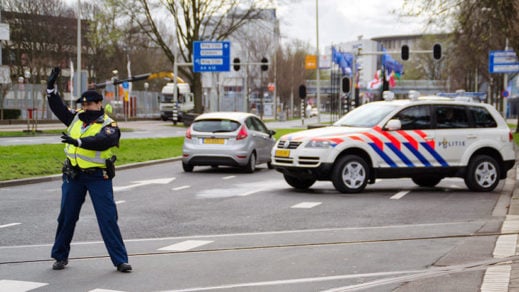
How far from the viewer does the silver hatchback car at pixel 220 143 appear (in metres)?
19.7

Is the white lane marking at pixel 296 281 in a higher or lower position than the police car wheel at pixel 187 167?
higher

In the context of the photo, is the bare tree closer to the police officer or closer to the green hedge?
the green hedge

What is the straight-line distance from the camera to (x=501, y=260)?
26.2 feet

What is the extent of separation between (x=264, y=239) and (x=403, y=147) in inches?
243

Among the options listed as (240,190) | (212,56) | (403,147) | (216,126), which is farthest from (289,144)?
(212,56)

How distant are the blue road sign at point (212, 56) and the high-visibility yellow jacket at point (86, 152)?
42.3m

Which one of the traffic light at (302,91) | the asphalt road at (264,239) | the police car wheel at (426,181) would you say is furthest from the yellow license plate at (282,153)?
the traffic light at (302,91)

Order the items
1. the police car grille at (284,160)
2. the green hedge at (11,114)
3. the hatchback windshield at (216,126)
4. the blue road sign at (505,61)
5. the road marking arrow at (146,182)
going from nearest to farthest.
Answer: the police car grille at (284,160)
the road marking arrow at (146,182)
the hatchback windshield at (216,126)
the blue road sign at (505,61)
the green hedge at (11,114)

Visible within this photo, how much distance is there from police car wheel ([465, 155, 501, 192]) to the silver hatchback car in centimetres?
594

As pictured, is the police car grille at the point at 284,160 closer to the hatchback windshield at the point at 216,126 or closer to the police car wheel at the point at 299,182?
the police car wheel at the point at 299,182

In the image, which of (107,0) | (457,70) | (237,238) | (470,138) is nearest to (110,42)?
(107,0)

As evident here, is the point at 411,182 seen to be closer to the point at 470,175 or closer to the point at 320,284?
the point at 470,175

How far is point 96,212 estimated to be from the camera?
7.65m

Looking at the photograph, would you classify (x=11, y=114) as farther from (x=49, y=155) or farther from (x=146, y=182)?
(x=146, y=182)
